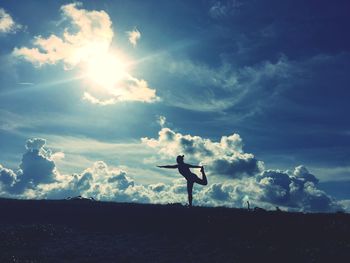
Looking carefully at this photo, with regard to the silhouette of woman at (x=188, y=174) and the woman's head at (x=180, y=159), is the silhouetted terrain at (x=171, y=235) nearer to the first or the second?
the silhouette of woman at (x=188, y=174)

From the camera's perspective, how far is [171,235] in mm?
19250

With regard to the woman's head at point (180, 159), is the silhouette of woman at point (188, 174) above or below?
below

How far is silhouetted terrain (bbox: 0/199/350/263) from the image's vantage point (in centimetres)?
1659

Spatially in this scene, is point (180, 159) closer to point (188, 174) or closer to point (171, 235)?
point (188, 174)

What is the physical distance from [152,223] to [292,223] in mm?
7240

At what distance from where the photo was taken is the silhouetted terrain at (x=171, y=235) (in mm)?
16594

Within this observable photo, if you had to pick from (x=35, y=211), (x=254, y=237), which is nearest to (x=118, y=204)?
(x=35, y=211)

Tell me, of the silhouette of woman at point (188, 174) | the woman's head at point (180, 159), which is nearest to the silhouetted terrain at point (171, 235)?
the silhouette of woman at point (188, 174)

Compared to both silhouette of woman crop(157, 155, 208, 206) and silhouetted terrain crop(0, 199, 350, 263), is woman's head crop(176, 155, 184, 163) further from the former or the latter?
silhouetted terrain crop(0, 199, 350, 263)

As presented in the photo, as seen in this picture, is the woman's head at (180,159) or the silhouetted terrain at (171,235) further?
the woman's head at (180,159)

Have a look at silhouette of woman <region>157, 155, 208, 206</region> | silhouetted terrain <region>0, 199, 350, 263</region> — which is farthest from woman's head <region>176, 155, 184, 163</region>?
silhouetted terrain <region>0, 199, 350, 263</region>

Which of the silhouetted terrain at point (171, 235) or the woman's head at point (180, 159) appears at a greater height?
the woman's head at point (180, 159)

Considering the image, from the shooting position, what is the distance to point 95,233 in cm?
2034

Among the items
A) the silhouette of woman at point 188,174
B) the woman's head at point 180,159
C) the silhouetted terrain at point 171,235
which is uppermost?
the woman's head at point 180,159
